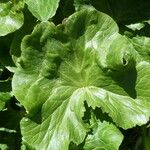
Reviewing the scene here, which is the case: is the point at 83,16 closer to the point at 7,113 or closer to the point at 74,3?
the point at 74,3

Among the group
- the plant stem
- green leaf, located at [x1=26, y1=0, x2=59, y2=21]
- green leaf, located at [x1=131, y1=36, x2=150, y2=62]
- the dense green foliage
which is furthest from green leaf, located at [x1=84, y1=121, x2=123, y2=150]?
green leaf, located at [x1=26, y1=0, x2=59, y2=21]

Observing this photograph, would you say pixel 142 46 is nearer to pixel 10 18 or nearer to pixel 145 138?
pixel 145 138

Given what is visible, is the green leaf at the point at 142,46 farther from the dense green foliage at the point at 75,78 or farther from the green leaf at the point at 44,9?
the green leaf at the point at 44,9

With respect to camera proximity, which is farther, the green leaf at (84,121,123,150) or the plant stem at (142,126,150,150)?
the plant stem at (142,126,150,150)

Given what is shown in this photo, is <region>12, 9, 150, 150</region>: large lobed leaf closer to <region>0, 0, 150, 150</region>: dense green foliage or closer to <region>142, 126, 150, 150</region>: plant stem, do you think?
<region>0, 0, 150, 150</region>: dense green foliage

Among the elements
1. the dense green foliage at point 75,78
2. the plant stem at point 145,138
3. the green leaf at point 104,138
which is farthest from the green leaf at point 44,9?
the plant stem at point 145,138

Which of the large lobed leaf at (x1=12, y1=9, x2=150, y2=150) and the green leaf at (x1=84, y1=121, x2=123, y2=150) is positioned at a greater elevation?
the large lobed leaf at (x1=12, y1=9, x2=150, y2=150)

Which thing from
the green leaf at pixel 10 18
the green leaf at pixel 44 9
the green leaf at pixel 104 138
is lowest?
the green leaf at pixel 104 138

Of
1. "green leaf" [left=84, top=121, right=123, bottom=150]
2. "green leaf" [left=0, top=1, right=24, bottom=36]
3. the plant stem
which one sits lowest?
the plant stem
